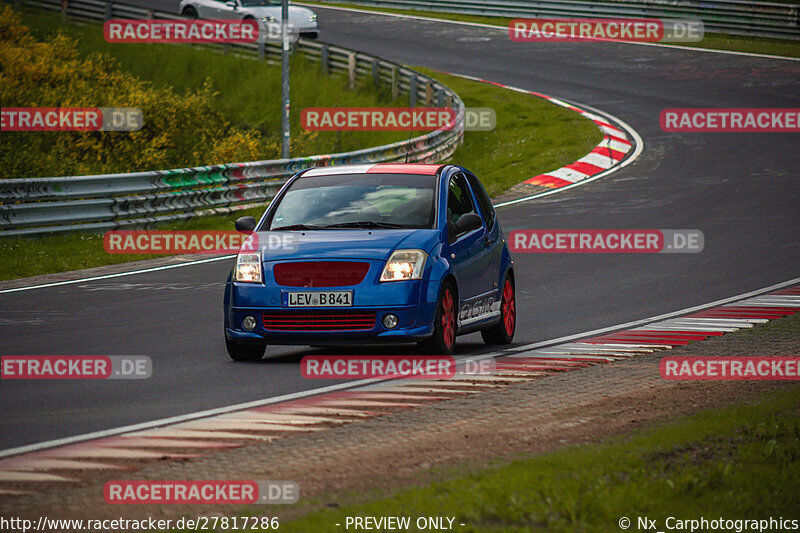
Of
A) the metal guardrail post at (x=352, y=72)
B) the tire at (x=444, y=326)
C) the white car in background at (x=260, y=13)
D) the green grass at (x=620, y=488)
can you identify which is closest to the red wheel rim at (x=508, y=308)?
the tire at (x=444, y=326)

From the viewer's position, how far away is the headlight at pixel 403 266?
34.1ft

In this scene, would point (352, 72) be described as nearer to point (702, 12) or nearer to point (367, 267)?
point (702, 12)

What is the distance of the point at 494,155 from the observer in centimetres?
2984

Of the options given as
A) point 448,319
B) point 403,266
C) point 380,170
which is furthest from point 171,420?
point 380,170

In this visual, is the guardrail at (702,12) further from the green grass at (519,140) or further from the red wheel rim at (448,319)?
the red wheel rim at (448,319)

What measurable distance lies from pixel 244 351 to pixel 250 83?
29590mm

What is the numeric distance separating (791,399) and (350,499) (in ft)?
12.3

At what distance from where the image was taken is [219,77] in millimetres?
40406

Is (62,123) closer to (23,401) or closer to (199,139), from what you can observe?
(199,139)

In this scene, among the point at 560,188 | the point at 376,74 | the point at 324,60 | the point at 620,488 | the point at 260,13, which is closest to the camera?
the point at 620,488

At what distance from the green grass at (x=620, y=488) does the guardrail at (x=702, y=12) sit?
39.7 metres

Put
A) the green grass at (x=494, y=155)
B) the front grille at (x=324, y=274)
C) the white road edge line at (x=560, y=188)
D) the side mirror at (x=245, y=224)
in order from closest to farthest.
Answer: the front grille at (x=324, y=274) < the side mirror at (x=245, y=224) < the white road edge line at (x=560, y=188) < the green grass at (x=494, y=155)

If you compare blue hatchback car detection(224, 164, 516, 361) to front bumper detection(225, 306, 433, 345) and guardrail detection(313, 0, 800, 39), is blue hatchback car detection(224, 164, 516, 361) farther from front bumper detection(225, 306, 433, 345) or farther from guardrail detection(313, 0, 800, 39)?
guardrail detection(313, 0, 800, 39)

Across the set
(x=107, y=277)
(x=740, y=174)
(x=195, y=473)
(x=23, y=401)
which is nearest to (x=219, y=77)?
(x=740, y=174)
